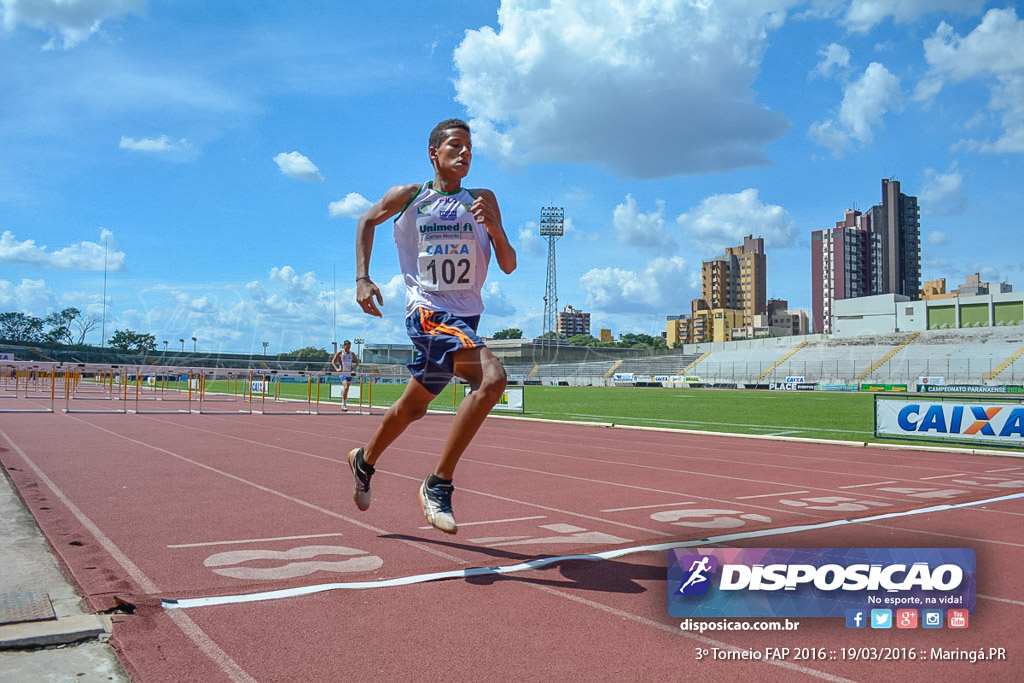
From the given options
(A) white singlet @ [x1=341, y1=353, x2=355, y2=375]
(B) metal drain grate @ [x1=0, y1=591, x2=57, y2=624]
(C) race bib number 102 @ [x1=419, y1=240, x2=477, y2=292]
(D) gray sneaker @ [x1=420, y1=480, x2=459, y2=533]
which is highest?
(C) race bib number 102 @ [x1=419, y1=240, x2=477, y2=292]

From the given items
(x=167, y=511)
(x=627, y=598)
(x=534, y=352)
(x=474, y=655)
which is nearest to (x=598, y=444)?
(x=167, y=511)

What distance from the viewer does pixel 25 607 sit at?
3.10 m

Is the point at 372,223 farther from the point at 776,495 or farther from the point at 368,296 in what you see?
the point at 776,495

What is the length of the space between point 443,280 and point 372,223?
57cm

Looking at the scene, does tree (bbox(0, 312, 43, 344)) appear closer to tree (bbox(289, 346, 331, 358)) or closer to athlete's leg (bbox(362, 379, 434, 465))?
tree (bbox(289, 346, 331, 358))

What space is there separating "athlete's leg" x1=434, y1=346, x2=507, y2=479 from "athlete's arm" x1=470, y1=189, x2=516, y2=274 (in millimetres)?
538

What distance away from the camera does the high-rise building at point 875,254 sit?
144m

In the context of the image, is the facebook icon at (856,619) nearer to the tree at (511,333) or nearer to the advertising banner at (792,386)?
the advertising banner at (792,386)

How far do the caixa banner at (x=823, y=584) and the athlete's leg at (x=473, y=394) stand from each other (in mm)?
1319

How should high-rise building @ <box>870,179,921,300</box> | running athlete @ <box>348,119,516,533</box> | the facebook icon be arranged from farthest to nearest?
high-rise building @ <box>870,179,921,300</box> < running athlete @ <box>348,119,516,533</box> < the facebook icon

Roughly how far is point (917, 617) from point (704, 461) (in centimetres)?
770

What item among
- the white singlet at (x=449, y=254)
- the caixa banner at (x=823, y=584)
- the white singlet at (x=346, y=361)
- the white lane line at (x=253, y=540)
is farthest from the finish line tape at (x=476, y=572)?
the white singlet at (x=346, y=361)

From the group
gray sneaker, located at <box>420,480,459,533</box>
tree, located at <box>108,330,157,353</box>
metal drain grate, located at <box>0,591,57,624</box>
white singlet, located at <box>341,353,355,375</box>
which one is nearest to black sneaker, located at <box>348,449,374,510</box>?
gray sneaker, located at <box>420,480,459,533</box>

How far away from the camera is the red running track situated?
8.94 feet
